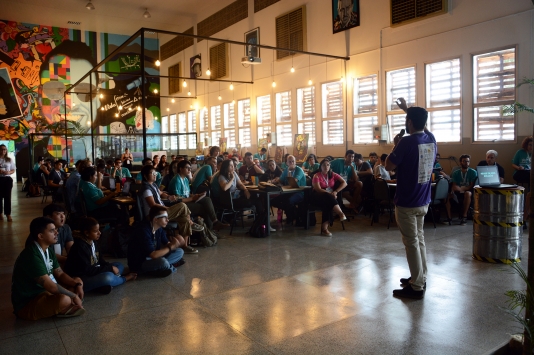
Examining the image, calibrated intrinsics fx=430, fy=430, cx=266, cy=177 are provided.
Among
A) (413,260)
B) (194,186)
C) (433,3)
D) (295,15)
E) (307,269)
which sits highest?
(295,15)

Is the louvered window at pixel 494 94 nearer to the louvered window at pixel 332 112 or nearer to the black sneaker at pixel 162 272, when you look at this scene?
the louvered window at pixel 332 112

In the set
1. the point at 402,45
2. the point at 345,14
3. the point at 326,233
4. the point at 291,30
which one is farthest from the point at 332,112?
the point at 326,233

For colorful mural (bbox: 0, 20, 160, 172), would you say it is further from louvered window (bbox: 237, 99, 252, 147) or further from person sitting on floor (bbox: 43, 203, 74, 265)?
person sitting on floor (bbox: 43, 203, 74, 265)

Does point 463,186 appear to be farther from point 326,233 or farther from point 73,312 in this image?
point 73,312

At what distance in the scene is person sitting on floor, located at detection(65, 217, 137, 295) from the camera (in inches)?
157

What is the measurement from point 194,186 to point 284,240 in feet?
6.02

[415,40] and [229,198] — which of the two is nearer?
[229,198]

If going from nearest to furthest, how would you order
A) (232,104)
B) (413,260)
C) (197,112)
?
(413,260)
(232,104)
(197,112)

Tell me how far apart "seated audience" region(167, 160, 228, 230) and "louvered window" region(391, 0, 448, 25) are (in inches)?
263

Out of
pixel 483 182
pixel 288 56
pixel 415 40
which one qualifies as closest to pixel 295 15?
pixel 288 56

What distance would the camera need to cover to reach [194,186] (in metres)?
7.20

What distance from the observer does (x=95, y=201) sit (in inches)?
244

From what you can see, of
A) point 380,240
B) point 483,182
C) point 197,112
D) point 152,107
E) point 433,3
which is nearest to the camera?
point 483,182

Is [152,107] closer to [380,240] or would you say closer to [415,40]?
[415,40]
